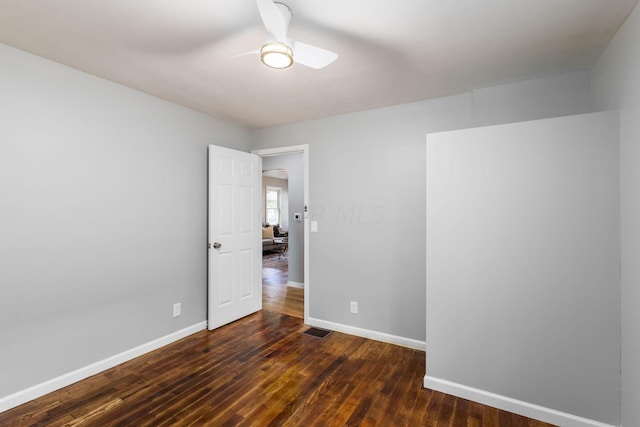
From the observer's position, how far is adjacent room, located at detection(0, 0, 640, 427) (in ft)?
5.83

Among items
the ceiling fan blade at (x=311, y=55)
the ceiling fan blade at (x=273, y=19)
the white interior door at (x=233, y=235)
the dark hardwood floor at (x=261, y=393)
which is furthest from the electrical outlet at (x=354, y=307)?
the ceiling fan blade at (x=273, y=19)

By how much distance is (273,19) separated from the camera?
1.46 meters

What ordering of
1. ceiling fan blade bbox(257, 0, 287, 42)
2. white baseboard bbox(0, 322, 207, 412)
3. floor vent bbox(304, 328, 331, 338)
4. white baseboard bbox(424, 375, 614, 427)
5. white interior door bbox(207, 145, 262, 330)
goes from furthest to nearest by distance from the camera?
1. white interior door bbox(207, 145, 262, 330)
2. floor vent bbox(304, 328, 331, 338)
3. white baseboard bbox(0, 322, 207, 412)
4. white baseboard bbox(424, 375, 614, 427)
5. ceiling fan blade bbox(257, 0, 287, 42)

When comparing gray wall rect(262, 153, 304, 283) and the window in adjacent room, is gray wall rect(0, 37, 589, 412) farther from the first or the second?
the window in adjacent room

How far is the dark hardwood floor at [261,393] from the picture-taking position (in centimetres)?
197

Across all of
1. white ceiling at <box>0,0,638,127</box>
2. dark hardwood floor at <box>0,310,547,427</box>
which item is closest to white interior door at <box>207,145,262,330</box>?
dark hardwood floor at <box>0,310,547,427</box>

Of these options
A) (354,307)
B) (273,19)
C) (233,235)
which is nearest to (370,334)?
(354,307)

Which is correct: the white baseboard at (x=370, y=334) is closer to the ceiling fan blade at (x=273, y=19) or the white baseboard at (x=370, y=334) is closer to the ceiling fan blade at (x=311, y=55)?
the ceiling fan blade at (x=311, y=55)

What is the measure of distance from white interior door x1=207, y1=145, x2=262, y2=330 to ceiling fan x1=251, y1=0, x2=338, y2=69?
2020 millimetres

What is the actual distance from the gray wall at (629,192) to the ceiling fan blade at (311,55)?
5.34 feet

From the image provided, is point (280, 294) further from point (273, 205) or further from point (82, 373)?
point (273, 205)

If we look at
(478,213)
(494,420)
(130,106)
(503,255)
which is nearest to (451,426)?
(494,420)

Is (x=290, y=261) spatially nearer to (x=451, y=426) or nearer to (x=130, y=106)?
(x=130, y=106)

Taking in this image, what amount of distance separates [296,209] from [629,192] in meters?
4.46
